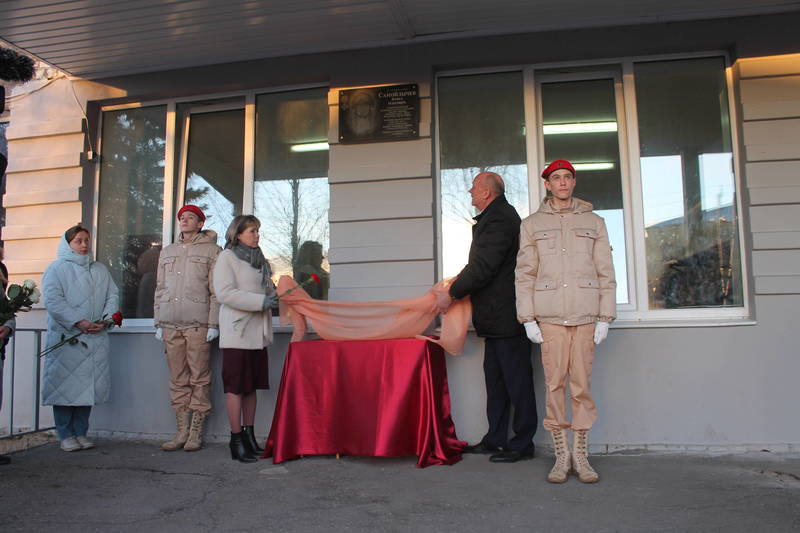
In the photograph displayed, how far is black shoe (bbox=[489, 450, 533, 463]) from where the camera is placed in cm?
423

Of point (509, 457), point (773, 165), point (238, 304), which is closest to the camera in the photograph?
point (509, 457)

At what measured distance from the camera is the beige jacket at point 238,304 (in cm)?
440

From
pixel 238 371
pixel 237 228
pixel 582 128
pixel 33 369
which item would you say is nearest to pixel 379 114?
pixel 237 228

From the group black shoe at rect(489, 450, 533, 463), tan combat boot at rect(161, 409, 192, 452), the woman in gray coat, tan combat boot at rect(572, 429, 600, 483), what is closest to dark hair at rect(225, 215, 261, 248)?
the woman in gray coat

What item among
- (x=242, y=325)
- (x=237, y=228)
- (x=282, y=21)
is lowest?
(x=242, y=325)

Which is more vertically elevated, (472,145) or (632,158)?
(472,145)

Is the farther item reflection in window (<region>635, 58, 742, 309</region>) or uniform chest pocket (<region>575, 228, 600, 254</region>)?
reflection in window (<region>635, 58, 742, 309</region>)

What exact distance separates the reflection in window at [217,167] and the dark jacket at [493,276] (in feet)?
8.24

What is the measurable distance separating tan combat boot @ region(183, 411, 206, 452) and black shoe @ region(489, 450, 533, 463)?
7.32 ft

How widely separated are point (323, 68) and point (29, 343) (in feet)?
11.9

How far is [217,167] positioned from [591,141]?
3358mm

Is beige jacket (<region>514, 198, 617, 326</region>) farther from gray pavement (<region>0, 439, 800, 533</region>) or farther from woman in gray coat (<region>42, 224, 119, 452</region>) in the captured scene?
woman in gray coat (<region>42, 224, 119, 452</region>)

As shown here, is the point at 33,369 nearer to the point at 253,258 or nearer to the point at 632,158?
the point at 253,258

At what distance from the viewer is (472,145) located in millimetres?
5344
